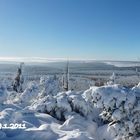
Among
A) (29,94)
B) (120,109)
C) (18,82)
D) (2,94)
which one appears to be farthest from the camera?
(18,82)

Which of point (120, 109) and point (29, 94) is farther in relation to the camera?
point (29, 94)

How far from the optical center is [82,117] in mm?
25016

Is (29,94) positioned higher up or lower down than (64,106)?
lower down

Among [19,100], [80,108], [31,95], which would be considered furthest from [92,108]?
[31,95]

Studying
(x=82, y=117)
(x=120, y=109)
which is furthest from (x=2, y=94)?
(x=120, y=109)

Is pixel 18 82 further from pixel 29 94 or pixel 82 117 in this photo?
pixel 82 117

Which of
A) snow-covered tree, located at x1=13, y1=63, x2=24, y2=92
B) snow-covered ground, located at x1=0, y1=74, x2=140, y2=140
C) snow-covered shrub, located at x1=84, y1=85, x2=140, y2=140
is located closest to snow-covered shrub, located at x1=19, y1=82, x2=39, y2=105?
snow-covered tree, located at x1=13, y1=63, x2=24, y2=92

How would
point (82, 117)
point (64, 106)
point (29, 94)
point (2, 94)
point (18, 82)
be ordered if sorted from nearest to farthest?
point (82, 117) → point (64, 106) → point (2, 94) → point (29, 94) → point (18, 82)

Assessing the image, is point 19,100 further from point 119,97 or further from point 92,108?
point 119,97

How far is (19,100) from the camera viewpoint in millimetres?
47625

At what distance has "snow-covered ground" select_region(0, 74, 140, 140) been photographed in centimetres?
1997

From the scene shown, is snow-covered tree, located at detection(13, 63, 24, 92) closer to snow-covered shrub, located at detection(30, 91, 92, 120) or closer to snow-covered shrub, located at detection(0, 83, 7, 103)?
snow-covered shrub, located at detection(0, 83, 7, 103)

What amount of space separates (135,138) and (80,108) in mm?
5996

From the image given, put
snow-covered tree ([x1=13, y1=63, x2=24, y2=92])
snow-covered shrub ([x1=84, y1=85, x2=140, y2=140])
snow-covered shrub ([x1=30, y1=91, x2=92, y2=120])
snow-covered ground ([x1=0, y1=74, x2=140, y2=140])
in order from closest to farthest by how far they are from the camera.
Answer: snow-covered ground ([x1=0, y1=74, x2=140, y2=140]) → snow-covered shrub ([x1=84, y1=85, x2=140, y2=140]) → snow-covered shrub ([x1=30, y1=91, x2=92, y2=120]) → snow-covered tree ([x1=13, y1=63, x2=24, y2=92])
